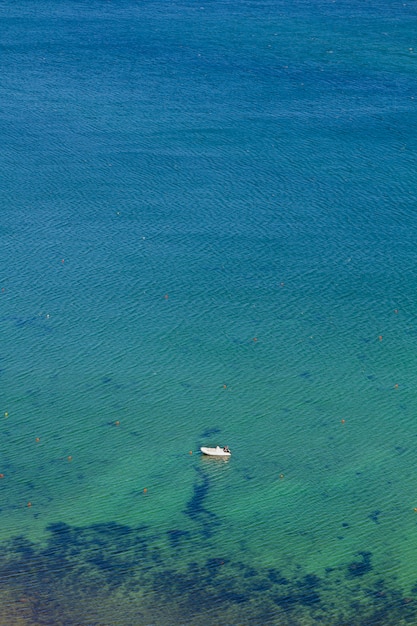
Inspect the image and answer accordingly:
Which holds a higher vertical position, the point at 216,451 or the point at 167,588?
the point at 216,451

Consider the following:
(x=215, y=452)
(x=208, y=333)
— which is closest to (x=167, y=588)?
(x=215, y=452)

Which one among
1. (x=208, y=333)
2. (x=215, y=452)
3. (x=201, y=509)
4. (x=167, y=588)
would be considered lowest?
(x=208, y=333)

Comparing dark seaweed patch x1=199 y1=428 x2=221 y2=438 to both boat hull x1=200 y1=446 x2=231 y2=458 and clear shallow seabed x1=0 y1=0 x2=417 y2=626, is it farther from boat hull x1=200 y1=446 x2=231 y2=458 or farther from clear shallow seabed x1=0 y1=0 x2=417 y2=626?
boat hull x1=200 y1=446 x2=231 y2=458

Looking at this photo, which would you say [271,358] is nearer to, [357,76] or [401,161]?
[401,161]

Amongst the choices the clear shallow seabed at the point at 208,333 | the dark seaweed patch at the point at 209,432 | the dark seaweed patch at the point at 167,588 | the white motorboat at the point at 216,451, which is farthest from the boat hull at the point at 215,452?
the dark seaweed patch at the point at 167,588

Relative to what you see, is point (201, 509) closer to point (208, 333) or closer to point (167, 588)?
point (167, 588)

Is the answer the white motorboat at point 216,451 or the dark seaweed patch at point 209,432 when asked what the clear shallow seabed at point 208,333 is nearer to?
the dark seaweed patch at point 209,432

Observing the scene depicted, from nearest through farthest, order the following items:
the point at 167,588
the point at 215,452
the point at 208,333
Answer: the point at 167,588 → the point at 215,452 → the point at 208,333

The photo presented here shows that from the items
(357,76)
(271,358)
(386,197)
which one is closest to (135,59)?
(357,76)

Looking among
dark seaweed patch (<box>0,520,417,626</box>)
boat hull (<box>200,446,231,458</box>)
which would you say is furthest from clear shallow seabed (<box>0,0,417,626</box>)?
boat hull (<box>200,446,231,458</box>)
